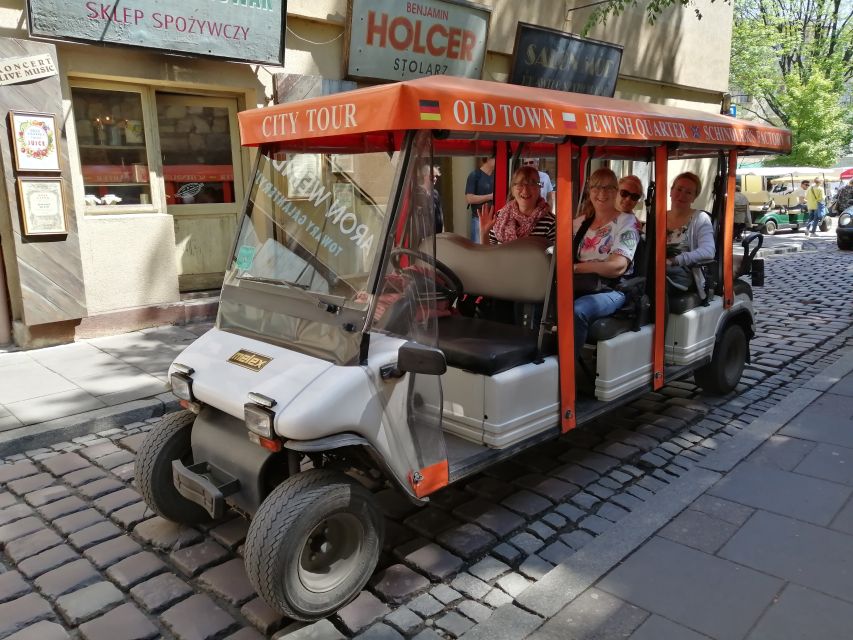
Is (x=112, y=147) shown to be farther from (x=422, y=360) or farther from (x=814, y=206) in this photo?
(x=814, y=206)

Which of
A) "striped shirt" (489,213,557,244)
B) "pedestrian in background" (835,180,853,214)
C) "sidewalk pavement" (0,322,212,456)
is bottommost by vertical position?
"sidewalk pavement" (0,322,212,456)

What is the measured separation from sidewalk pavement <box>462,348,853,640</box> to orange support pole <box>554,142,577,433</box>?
2.28ft

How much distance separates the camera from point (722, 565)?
10.2ft

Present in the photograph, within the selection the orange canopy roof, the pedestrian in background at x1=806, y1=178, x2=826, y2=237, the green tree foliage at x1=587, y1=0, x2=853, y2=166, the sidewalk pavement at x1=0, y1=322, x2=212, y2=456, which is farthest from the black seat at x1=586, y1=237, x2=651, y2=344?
the green tree foliage at x1=587, y1=0, x2=853, y2=166

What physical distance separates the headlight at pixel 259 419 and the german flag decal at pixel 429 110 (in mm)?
1299

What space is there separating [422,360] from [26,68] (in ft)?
17.6

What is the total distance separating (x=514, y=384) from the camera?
11.1 ft

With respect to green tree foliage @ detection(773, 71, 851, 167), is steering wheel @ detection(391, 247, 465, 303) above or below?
below

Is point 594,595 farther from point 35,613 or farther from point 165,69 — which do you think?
point 165,69

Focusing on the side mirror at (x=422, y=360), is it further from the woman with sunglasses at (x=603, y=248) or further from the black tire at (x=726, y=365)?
the black tire at (x=726, y=365)

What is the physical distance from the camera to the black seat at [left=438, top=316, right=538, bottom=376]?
3.40 meters

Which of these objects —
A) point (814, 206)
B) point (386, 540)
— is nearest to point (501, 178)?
point (386, 540)

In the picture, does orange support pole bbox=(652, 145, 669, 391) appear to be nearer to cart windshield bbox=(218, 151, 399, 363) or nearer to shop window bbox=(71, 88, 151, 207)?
cart windshield bbox=(218, 151, 399, 363)

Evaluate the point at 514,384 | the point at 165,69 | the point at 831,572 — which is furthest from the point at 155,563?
the point at 165,69
